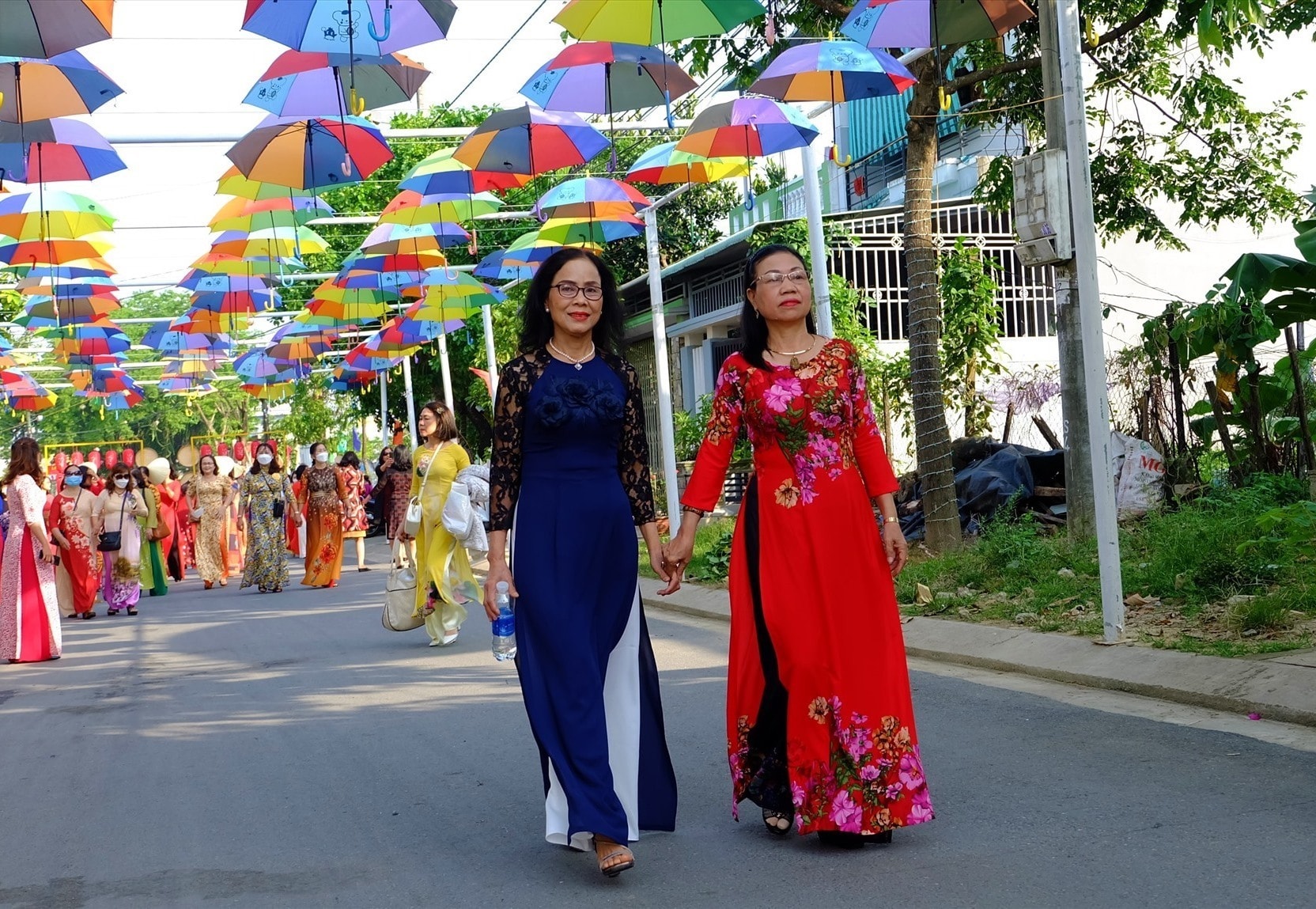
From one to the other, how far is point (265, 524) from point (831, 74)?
11.4m

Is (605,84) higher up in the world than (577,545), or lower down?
higher up

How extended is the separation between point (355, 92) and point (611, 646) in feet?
27.6

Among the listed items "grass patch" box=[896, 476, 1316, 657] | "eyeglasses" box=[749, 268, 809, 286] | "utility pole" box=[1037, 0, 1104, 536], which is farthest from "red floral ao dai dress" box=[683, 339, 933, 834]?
"utility pole" box=[1037, 0, 1104, 536]

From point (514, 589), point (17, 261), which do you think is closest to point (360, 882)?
point (514, 589)

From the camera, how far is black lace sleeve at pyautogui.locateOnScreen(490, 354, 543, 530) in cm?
499

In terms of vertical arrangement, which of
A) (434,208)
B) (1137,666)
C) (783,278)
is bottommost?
(1137,666)

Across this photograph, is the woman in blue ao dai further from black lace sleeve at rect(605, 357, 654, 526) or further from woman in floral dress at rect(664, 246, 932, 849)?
woman in floral dress at rect(664, 246, 932, 849)

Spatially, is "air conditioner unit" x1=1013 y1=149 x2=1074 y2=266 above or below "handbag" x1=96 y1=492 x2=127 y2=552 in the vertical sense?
above

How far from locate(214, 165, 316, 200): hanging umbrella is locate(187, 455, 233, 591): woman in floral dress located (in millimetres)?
7191

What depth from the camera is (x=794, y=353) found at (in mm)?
5035

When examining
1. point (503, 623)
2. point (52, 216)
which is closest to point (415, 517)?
point (503, 623)

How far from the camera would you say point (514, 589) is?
16.2ft

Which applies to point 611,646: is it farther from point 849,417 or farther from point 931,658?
point 931,658

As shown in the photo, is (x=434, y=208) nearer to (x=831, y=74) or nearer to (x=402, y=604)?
(x=402, y=604)
